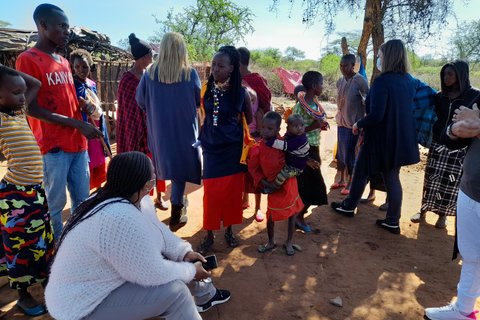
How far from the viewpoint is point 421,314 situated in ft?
8.42

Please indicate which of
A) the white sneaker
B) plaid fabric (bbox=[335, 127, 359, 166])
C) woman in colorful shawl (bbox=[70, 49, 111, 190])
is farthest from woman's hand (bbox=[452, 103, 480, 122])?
woman in colorful shawl (bbox=[70, 49, 111, 190])

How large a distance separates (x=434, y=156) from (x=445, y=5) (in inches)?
167

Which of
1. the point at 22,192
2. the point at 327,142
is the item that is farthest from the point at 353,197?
the point at 327,142

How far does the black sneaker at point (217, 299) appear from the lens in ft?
8.15

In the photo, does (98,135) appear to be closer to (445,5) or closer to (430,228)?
(430,228)

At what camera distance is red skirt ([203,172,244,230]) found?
3.26m

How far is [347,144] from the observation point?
4.84 m

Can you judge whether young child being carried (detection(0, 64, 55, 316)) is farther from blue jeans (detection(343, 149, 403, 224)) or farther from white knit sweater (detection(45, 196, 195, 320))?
blue jeans (detection(343, 149, 403, 224))

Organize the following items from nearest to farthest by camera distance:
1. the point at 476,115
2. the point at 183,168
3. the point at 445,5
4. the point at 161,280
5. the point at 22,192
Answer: the point at 161,280 → the point at 476,115 → the point at 22,192 → the point at 183,168 → the point at 445,5

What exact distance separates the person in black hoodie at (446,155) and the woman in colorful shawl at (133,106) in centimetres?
324

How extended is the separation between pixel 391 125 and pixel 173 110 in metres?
2.40

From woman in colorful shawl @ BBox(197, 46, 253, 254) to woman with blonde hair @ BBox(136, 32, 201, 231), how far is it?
0.26 metres

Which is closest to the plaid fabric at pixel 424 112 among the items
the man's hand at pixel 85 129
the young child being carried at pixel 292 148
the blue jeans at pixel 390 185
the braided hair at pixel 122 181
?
the blue jeans at pixel 390 185

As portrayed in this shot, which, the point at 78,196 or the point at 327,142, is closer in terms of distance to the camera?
the point at 78,196
